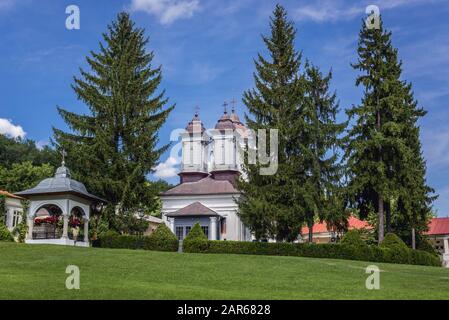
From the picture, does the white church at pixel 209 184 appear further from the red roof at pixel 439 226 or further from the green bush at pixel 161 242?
the red roof at pixel 439 226

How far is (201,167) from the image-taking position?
45969mm

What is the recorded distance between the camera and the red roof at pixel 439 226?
5475 cm

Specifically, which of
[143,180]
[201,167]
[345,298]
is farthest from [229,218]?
[345,298]

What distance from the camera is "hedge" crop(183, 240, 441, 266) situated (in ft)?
91.2

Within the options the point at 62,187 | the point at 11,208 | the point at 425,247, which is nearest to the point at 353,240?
the point at 425,247

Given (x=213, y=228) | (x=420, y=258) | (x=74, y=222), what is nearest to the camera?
(x=420, y=258)

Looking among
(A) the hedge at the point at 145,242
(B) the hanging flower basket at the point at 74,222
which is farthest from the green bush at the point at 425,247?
(B) the hanging flower basket at the point at 74,222

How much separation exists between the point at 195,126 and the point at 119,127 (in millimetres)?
14858

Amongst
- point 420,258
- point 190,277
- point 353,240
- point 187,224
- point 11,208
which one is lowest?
point 190,277

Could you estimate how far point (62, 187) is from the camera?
97.2 ft

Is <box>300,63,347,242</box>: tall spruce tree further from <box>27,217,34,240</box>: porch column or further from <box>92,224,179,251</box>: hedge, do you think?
<box>27,217,34,240</box>: porch column

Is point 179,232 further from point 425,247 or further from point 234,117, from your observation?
point 425,247

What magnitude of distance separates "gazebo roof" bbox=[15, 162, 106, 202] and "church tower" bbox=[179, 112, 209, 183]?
14.8 m
